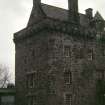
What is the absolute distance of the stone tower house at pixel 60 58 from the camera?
3697 cm

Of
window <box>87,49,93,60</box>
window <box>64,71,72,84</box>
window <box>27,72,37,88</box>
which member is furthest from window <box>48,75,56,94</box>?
window <box>87,49,93,60</box>

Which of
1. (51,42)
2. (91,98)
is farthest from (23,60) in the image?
(91,98)

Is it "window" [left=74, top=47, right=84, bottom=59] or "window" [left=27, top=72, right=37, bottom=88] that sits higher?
"window" [left=74, top=47, right=84, bottom=59]

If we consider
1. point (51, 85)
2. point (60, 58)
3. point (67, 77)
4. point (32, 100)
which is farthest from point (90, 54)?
point (32, 100)

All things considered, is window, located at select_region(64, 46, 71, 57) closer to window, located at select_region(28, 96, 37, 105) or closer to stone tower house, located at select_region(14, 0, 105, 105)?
stone tower house, located at select_region(14, 0, 105, 105)

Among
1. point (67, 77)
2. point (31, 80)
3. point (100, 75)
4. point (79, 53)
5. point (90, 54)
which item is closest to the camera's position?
point (67, 77)

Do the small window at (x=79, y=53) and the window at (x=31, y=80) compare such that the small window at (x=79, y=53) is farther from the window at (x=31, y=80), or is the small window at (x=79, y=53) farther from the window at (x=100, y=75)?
the window at (x=31, y=80)

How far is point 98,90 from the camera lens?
4072cm

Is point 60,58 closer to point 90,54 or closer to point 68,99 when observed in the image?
point 68,99

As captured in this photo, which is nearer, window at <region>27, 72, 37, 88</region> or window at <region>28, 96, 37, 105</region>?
window at <region>28, 96, 37, 105</region>

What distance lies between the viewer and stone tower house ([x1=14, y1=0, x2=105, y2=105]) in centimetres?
3697

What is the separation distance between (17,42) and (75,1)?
10176 millimetres

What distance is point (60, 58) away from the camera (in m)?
37.6

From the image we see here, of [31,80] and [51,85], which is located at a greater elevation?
[31,80]
